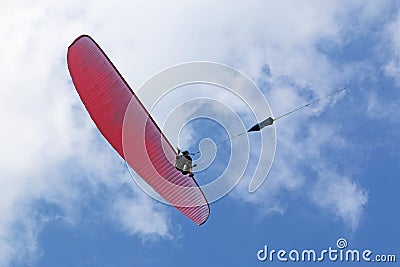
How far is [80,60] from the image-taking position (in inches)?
1240

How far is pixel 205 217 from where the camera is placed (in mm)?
30703

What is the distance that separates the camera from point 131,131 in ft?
96.4

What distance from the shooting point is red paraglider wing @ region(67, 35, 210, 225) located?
29094mm

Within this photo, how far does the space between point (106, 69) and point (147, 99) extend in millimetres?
3791

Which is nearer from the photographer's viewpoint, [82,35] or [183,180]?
[183,180]

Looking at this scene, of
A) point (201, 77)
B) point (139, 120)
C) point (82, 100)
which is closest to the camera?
point (201, 77)

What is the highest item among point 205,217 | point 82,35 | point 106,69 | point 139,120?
point 82,35

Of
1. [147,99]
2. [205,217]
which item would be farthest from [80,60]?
[205,217]

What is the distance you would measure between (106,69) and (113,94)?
49.6 inches

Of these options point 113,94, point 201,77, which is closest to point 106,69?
point 113,94

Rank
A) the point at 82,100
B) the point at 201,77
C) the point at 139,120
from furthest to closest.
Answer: the point at 82,100, the point at 139,120, the point at 201,77

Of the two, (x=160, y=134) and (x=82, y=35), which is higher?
(x=82, y=35)

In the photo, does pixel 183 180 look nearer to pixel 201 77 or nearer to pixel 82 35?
pixel 201 77

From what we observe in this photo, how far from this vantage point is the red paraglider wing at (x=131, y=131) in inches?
1145
